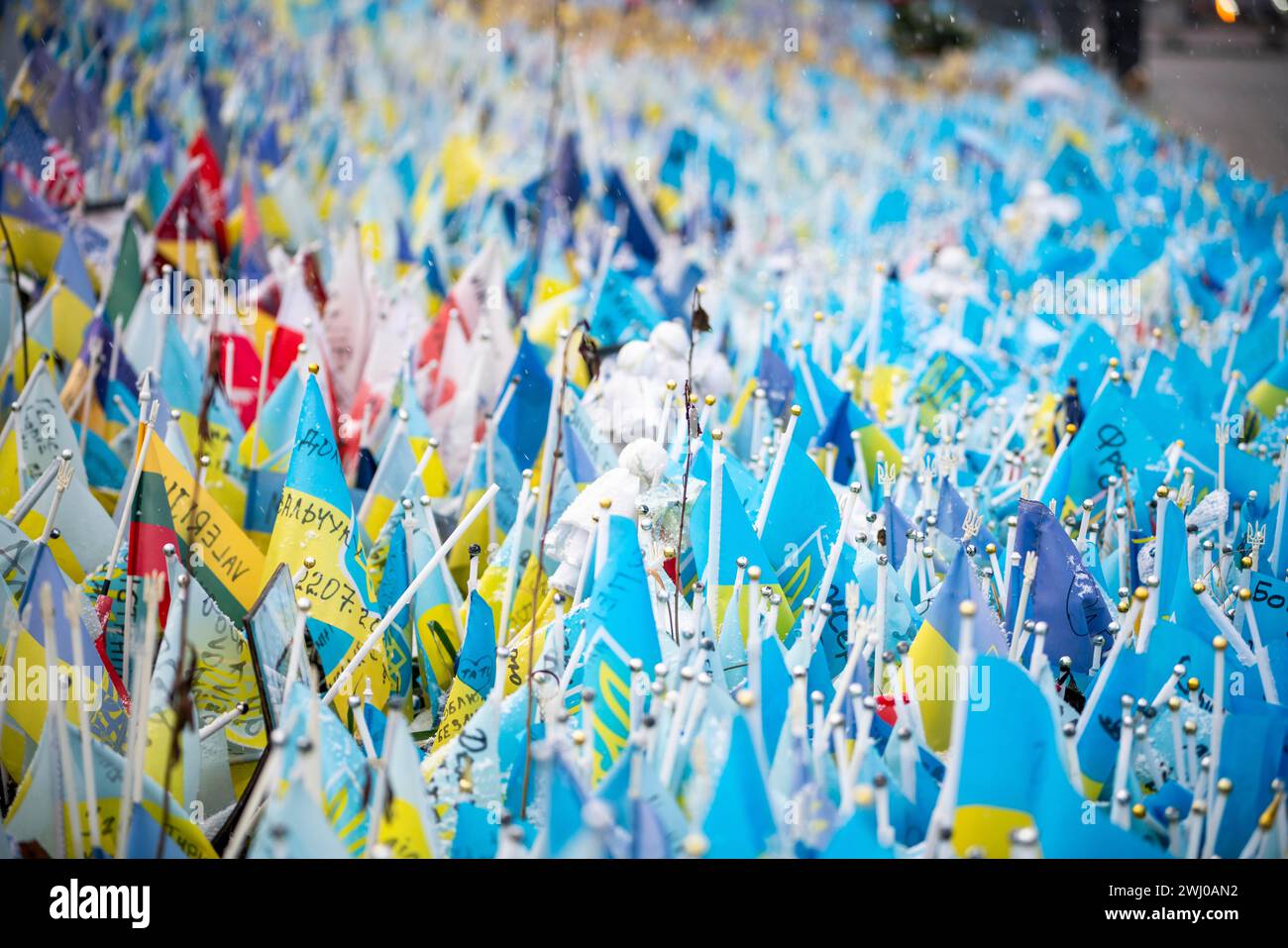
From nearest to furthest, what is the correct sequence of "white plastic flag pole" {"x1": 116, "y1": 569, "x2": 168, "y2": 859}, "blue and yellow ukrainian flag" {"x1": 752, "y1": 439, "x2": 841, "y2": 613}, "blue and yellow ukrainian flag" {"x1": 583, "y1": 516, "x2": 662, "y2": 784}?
"white plastic flag pole" {"x1": 116, "y1": 569, "x2": 168, "y2": 859}
"blue and yellow ukrainian flag" {"x1": 583, "y1": 516, "x2": 662, "y2": 784}
"blue and yellow ukrainian flag" {"x1": 752, "y1": 439, "x2": 841, "y2": 613}

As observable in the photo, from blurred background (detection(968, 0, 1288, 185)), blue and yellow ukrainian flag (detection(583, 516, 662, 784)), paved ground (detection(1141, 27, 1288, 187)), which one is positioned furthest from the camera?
blurred background (detection(968, 0, 1288, 185))

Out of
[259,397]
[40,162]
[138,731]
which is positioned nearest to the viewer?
[138,731]

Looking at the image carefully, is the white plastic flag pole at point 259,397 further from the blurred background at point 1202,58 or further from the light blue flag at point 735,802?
the blurred background at point 1202,58

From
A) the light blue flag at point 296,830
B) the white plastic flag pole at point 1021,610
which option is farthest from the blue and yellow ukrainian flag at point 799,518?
the light blue flag at point 296,830

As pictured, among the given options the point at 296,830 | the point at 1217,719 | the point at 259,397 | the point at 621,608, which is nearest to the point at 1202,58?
the point at 259,397

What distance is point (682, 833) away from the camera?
88.3 inches

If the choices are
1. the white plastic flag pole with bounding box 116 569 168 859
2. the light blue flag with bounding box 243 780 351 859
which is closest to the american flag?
the white plastic flag pole with bounding box 116 569 168 859

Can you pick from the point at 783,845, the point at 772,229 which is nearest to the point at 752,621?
the point at 783,845

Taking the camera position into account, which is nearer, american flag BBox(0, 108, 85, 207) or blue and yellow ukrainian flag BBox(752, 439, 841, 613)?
blue and yellow ukrainian flag BBox(752, 439, 841, 613)

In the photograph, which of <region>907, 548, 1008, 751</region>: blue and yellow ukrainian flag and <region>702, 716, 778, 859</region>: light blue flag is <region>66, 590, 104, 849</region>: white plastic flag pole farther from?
<region>907, 548, 1008, 751</region>: blue and yellow ukrainian flag

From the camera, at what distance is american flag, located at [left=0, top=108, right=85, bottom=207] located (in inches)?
230

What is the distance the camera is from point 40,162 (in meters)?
5.93

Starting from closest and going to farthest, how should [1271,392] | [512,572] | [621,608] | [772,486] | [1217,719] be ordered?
[1217,719]
[621,608]
[512,572]
[772,486]
[1271,392]

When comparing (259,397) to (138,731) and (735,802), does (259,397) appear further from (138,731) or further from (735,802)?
(735,802)
